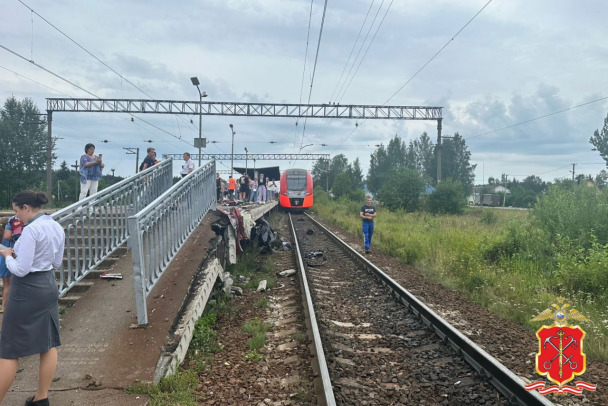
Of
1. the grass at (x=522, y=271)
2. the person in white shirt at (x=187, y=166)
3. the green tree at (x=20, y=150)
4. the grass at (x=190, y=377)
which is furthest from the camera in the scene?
the green tree at (x=20, y=150)

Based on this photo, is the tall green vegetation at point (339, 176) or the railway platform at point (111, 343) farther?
the tall green vegetation at point (339, 176)

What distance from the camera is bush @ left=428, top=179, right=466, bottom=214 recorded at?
1235 inches

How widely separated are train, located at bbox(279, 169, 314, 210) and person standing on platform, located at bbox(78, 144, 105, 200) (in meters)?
22.4

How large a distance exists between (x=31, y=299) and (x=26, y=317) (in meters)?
0.14

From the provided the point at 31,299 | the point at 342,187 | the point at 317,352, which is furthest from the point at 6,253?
the point at 342,187

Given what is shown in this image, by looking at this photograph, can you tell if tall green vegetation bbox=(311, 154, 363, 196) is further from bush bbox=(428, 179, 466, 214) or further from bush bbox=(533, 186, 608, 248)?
bush bbox=(533, 186, 608, 248)

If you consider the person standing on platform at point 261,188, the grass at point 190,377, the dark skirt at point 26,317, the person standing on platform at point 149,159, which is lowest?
the grass at point 190,377

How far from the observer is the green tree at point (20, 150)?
4420 centimetres

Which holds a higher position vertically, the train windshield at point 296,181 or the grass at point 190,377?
the train windshield at point 296,181

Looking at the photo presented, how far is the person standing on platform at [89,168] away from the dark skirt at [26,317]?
19.2 feet

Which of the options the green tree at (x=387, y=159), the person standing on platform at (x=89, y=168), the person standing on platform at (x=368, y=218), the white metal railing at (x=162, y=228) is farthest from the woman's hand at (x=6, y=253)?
the green tree at (x=387, y=159)

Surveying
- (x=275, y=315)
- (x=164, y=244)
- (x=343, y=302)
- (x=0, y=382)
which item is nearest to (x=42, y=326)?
(x=0, y=382)

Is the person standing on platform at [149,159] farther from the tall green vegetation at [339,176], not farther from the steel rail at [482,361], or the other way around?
the tall green vegetation at [339,176]

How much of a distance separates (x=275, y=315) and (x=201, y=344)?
161 centimetres
